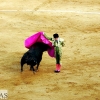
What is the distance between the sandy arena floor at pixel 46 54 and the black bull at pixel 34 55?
44 cm

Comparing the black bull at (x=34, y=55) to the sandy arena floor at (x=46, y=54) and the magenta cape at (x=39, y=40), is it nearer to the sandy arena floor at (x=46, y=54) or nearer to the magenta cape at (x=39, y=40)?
the magenta cape at (x=39, y=40)

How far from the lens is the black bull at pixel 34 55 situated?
33.6ft

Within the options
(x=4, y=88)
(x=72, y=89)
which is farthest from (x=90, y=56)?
(x=4, y=88)

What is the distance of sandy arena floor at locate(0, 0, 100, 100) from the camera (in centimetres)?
966

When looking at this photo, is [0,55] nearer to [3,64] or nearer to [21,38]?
[3,64]

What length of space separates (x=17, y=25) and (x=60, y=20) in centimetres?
190

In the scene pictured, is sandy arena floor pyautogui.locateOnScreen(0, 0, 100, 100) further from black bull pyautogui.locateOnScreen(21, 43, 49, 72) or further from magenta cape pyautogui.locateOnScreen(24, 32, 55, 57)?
magenta cape pyautogui.locateOnScreen(24, 32, 55, 57)

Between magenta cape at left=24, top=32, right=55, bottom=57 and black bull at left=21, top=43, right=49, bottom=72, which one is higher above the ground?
magenta cape at left=24, top=32, right=55, bottom=57

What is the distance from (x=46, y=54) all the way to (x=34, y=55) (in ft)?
5.64

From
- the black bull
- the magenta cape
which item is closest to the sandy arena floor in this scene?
the black bull

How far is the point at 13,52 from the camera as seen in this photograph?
39.7 feet

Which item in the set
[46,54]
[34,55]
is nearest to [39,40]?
[34,55]

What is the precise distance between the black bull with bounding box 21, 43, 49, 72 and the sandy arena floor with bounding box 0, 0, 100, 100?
17.2 inches

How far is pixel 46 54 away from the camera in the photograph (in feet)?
39.5
